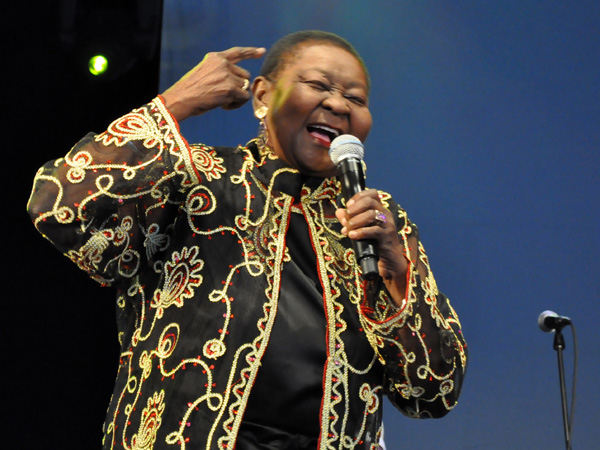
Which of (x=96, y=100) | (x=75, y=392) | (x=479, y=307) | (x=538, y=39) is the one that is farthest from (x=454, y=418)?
(x=96, y=100)

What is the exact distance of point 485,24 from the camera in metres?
2.99

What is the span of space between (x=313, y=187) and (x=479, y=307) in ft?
4.62

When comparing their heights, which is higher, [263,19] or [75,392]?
[263,19]

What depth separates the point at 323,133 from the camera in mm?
1610

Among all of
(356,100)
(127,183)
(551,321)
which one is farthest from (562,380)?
(127,183)

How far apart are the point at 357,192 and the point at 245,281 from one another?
0.30 meters

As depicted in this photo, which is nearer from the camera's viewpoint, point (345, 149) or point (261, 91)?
point (345, 149)

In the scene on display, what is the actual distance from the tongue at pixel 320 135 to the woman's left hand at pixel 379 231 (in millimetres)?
286

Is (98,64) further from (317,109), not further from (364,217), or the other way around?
(364,217)

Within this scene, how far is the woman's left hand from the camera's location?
1285 mm

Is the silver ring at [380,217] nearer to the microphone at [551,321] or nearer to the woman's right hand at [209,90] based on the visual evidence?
the woman's right hand at [209,90]

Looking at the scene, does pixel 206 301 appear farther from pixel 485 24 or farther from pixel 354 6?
pixel 485 24

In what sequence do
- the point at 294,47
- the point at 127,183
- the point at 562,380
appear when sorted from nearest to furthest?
the point at 127,183, the point at 294,47, the point at 562,380

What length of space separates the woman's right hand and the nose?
7.1 inches
